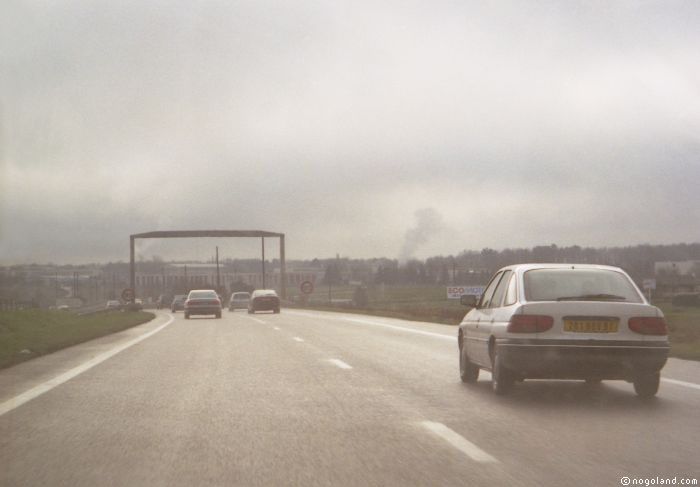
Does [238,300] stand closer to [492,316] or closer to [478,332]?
[478,332]

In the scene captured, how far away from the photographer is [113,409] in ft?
32.9

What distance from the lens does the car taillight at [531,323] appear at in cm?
1055

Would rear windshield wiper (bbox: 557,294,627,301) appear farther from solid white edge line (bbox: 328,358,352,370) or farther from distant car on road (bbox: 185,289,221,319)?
distant car on road (bbox: 185,289,221,319)

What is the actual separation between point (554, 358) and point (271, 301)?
4771 centimetres

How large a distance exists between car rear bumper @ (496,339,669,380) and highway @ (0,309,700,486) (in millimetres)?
351

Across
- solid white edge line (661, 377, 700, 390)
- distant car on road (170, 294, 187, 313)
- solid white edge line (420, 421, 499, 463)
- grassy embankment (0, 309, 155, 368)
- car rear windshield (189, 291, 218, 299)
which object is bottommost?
solid white edge line (661, 377, 700, 390)

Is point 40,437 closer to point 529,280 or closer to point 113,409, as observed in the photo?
point 113,409

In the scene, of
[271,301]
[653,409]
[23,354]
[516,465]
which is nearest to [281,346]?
[23,354]

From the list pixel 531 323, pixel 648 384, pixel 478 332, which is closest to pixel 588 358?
pixel 531 323

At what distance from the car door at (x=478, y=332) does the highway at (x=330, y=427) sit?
16.5 inches

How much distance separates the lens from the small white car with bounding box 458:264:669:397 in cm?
1036

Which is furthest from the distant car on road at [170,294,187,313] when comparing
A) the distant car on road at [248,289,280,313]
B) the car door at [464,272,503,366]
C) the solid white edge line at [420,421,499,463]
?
the solid white edge line at [420,421,499,463]

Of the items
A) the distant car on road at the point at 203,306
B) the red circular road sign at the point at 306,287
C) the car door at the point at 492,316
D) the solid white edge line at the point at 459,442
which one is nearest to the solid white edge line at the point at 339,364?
the car door at the point at 492,316

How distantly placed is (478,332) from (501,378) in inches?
51.3
